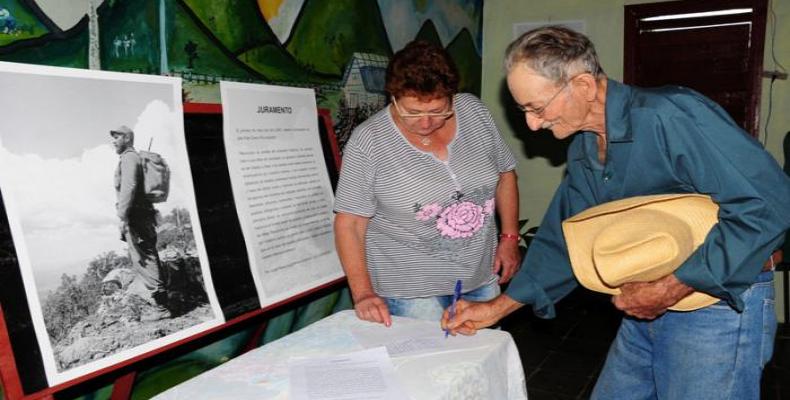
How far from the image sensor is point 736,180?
3.60 feet

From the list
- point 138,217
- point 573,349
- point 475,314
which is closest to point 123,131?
point 138,217

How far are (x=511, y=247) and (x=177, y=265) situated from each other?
44.7 inches

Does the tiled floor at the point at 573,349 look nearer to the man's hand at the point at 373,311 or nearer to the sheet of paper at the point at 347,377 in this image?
the man's hand at the point at 373,311

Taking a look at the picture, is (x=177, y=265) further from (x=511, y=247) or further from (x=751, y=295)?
(x=751, y=295)

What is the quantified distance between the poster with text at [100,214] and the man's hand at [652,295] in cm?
99

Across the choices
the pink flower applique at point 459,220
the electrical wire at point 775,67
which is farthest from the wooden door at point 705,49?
the pink flower applique at point 459,220

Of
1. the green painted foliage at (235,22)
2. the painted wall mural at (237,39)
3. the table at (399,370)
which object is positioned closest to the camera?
the table at (399,370)

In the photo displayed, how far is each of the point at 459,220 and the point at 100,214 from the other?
977 millimetres

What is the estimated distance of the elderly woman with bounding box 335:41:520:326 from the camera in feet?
5.85

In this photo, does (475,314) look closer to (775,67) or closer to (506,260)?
(506,260)

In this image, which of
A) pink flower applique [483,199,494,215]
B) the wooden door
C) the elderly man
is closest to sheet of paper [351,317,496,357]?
the elderly man

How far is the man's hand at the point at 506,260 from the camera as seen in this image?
7.02 feet

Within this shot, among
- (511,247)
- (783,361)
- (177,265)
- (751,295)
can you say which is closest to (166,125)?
(177,265)

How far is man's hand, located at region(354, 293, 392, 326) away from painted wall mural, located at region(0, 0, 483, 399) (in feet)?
1.52
